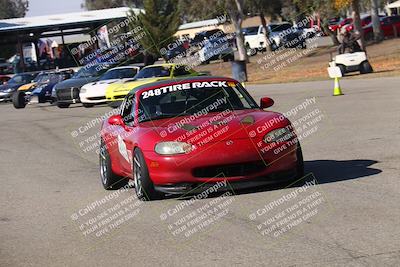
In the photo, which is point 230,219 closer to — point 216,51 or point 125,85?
point 125,85

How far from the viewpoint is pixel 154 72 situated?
85.5 feet

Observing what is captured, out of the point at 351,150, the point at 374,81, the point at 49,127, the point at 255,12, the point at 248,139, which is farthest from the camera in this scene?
the point at 255,12

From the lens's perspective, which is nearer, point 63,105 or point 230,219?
point 230,219

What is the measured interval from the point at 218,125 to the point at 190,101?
1.12 meters

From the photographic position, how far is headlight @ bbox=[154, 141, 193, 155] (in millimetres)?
8492

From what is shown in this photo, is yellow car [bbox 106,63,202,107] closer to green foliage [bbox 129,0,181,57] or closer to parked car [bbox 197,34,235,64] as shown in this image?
green foliage [bbox 129,0,181,57]

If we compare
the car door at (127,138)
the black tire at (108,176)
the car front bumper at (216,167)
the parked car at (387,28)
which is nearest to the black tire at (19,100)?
the black tire at (108,176)

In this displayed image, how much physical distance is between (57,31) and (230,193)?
2512 inches

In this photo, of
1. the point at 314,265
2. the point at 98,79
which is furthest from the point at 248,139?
the point at 98,79

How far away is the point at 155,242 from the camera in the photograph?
6.81 m

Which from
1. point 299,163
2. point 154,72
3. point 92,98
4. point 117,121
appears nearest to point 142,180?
point 117,121

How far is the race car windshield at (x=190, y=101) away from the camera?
31.4ft

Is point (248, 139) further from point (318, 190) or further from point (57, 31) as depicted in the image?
point (57, 31)

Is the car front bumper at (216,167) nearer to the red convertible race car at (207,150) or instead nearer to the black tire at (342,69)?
the red convertible race car at (207,150)
